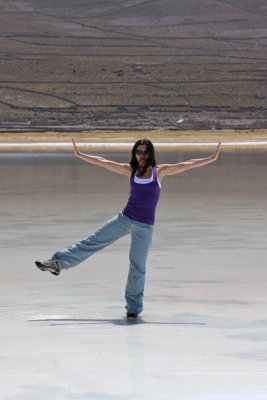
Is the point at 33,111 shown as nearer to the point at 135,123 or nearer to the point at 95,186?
the point at 135,123

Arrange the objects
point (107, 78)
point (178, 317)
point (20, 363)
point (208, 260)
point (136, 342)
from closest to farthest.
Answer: point (20, 363) < point (136, 342) < point (178, 317) < point (208, 260) < point (107, 78)

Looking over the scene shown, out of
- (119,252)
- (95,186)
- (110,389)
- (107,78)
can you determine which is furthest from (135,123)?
(110,389)

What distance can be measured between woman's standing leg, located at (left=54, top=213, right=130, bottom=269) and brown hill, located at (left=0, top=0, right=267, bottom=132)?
8266 centimetres

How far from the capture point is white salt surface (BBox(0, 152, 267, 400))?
5.25 m

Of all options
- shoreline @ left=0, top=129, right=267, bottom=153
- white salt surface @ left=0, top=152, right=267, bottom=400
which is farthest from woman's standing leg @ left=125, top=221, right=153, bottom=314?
shoreline @ left=0, top=129, right=267, bottom=153

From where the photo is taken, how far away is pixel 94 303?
316 inches

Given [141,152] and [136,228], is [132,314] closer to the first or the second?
[136,228]

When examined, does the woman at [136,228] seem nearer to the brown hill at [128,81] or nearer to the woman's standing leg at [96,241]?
the woman's standing leg at [96,241]

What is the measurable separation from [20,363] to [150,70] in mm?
125076

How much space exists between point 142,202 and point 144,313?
80 cm

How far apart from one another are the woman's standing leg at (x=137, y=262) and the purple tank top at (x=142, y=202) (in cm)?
5

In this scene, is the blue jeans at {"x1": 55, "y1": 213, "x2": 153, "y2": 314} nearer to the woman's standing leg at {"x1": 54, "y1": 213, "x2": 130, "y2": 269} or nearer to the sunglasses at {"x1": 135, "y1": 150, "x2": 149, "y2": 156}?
the woman's standing leg at {"x1": 54, "y1": 213, "x2": 130, "y2": 269}

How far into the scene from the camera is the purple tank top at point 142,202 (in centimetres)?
745

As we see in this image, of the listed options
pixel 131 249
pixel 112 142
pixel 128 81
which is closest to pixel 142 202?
pixel 131 249
